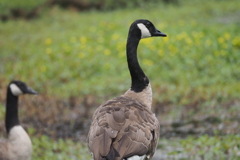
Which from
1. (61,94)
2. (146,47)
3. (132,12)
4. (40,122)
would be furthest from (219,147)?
(132,12)

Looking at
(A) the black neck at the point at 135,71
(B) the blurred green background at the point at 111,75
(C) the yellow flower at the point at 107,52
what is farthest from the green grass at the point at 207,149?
(C) the yellow flower at the point at 107,52

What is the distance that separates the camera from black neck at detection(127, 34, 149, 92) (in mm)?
5402

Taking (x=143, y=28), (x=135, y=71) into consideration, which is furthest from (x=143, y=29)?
(x=135, y=71)

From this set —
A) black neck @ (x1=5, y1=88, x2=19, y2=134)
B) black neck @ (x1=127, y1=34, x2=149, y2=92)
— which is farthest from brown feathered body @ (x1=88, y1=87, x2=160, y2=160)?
black neck @ (x1=5, y1=88, x2=19, y2=134)

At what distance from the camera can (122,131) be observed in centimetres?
424

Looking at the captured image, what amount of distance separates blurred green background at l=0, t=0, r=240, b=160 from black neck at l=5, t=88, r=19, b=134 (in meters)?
0.63

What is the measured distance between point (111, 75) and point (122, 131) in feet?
24.1

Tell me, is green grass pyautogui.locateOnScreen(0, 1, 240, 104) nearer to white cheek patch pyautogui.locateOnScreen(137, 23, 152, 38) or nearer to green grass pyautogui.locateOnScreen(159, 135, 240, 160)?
green grass pyautogui.locateOnScreen(159, 135, 240, 160)

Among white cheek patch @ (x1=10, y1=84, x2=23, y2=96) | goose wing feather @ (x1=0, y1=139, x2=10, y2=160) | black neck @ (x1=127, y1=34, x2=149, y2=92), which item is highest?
black neck @ (x1=127, y1=34, x2=149, y2=92)

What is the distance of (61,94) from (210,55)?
14.1ft

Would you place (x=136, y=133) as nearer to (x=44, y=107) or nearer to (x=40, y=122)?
(x=40, y=122)

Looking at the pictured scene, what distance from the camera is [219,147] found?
652 cm

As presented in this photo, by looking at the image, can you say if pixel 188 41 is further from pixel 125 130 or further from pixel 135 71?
pixel 125 130

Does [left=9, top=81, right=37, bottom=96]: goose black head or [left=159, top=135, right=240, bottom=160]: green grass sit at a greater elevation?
[left=9, top=81, right=37, bottom=96]: goose black head
